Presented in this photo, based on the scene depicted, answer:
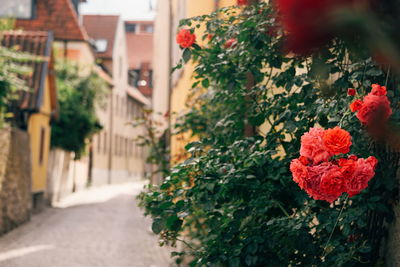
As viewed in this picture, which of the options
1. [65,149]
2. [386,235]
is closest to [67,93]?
[65,149]

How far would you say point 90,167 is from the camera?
1368 inches

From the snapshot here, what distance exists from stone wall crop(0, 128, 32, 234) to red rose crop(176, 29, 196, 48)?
9203mm

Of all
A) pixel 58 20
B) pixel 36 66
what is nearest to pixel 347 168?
pixel 36 66

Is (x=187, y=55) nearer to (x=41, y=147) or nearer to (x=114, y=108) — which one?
(x=41, y=147)

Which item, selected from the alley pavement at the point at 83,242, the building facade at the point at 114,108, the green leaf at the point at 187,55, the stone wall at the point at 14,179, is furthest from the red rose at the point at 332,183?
the building facade at the point at 114,108

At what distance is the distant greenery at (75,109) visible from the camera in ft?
73.3

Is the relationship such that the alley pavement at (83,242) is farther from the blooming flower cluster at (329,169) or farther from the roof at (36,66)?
the blooming flower cluster at (329,169)

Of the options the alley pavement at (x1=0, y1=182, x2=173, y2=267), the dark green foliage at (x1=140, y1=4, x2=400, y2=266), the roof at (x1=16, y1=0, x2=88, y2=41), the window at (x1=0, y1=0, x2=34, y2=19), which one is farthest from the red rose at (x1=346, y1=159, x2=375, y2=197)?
the roof at (x1=16, y1=0, x2=88, y2=41)

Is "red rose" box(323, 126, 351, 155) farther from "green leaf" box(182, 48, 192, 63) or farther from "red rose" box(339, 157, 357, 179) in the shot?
"green leaf" box(182, 48, 192, 63)

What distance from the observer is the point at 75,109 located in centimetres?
2242

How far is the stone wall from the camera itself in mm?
12578

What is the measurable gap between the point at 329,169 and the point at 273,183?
114 centimetres

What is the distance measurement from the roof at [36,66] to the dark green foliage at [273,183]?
14479 millimetres

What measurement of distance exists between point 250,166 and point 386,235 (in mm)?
723
